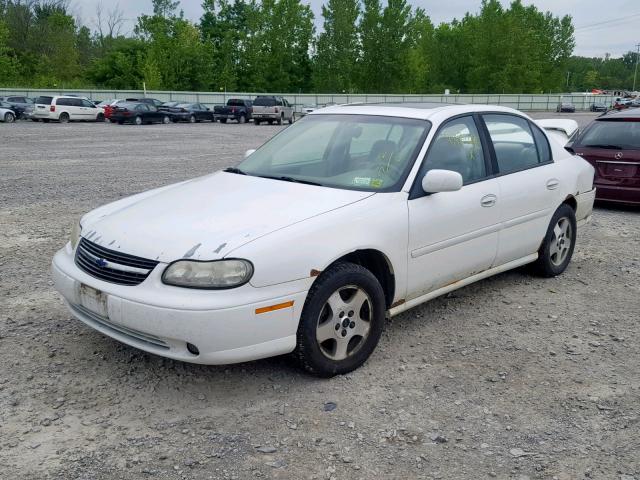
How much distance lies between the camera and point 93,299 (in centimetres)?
352

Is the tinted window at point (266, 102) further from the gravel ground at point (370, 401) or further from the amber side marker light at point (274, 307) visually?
the amber side marker light at point (274, 307)

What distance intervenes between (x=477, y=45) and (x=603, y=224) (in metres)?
71.8

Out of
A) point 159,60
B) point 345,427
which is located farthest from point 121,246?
point 159,60

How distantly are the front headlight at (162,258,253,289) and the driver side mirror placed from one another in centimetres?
142

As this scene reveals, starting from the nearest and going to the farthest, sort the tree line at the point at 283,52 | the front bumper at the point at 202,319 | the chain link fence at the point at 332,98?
the front bumper at the point at 202,319, the chain link fence at the point at 332,98, the tree line at the point at 283,52

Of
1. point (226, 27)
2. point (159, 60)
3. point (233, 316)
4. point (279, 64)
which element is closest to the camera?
point (233, 316)

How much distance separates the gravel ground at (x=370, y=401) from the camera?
2.94m

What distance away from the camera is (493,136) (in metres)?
4.98

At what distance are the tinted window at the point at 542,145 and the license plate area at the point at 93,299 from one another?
384cm

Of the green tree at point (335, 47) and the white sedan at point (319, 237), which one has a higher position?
the green tree at point (335, 47)

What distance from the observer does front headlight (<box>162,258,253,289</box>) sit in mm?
3238

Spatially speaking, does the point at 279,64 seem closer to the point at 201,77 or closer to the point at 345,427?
the point at 201,77

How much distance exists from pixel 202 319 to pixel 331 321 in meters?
0.81

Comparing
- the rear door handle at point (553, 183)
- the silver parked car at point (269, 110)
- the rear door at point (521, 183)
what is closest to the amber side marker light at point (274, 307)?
the rear door at point (521, 183)
